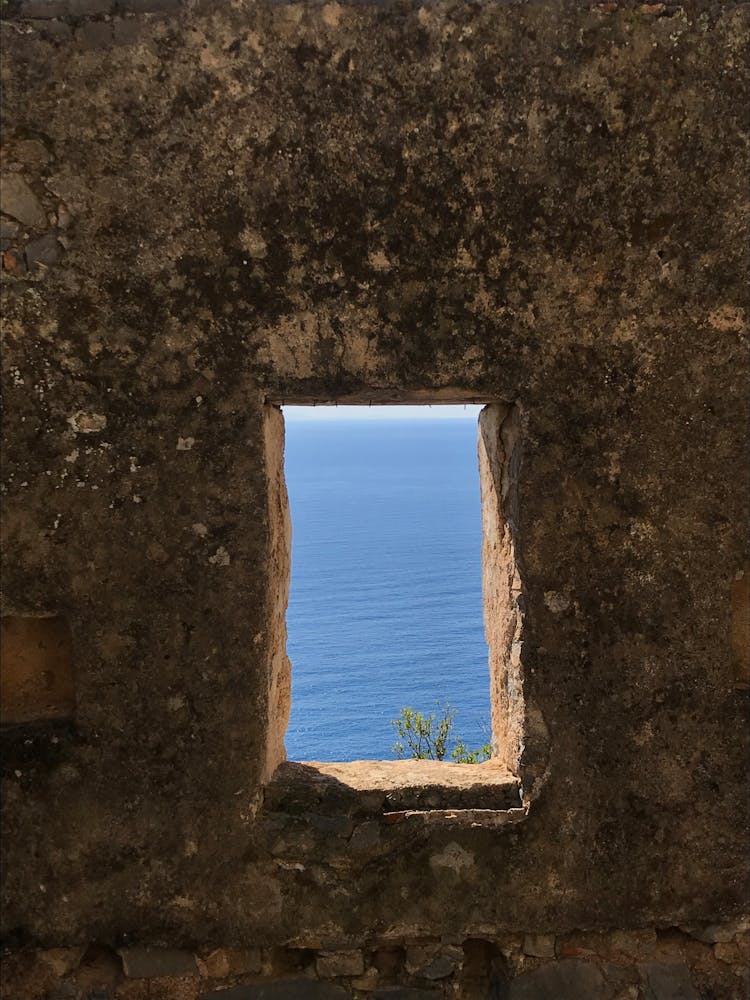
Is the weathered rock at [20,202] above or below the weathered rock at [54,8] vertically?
below

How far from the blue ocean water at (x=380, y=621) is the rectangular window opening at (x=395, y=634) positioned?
4 centimetres

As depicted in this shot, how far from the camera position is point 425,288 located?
113 inches

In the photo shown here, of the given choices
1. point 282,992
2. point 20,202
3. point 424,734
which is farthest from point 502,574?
point 424,734

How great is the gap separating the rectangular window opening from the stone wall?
0.09 metres

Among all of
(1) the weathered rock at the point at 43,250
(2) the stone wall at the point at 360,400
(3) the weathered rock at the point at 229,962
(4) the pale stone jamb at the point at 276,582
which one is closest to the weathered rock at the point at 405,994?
(2) the stone wall at the point at 360,400

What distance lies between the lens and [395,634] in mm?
18750

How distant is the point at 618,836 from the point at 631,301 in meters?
1.61

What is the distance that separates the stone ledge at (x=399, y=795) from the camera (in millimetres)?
3045

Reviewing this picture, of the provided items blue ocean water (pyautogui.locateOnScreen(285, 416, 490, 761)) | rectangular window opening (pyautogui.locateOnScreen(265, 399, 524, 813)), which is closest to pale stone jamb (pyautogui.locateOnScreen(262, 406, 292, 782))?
rectangular window opening (pyautogui.locateOnScreen(265, 399, 524, 813))

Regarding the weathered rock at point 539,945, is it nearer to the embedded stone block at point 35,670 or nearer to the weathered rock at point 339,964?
the weathered rock at point 339,964

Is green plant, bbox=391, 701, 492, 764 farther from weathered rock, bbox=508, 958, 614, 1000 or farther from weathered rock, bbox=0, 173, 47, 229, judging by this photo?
weathered rock, bbox=0, 173, 47, 229

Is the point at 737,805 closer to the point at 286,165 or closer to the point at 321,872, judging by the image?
the point at 321,872

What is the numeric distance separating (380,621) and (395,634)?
3.77 ft

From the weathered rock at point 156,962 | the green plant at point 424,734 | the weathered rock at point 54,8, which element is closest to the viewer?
the weathered rock at point 54,8
